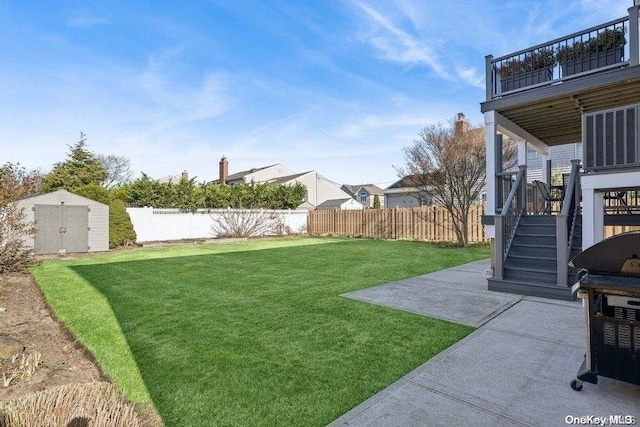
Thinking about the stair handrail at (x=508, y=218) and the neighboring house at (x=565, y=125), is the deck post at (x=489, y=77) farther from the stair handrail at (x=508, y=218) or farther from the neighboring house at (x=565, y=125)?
the stair handrail at (x=508, y=218)

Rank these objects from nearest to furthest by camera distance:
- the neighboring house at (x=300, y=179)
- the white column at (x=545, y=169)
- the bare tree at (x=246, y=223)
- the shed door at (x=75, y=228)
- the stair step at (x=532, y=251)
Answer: the stair step at (x=532, y=251) < the white column at (x=545, y=169) < the shed door at (x=75, y=228) < the bare tree at (x=246, y=223) < the neighboring house at (x=300, y=179)

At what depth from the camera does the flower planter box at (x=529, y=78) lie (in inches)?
250

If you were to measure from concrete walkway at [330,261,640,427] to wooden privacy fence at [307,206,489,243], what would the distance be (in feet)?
34.9

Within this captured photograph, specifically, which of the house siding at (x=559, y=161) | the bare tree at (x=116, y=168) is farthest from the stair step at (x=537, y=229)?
the bare tree at (x=116, y=168)

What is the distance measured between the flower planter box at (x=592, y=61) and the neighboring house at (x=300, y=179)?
26.8 meters

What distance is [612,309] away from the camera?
2.32 metres

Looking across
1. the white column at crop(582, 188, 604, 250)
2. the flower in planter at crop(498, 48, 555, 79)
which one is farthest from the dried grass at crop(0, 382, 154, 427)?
the flower in planter at crop(498, 48, 555, 79)

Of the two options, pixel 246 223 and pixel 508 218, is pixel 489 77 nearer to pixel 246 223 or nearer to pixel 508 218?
pixel 508 218

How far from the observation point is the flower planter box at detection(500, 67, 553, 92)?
20.8 feet

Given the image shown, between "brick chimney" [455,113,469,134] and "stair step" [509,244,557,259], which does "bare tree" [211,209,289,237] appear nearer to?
"brick chimney" [455,113,469,134]

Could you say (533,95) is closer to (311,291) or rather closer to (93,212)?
(311,291)

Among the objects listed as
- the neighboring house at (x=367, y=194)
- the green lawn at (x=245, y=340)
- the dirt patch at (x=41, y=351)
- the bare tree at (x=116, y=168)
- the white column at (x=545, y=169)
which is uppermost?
the bare tree at (x=116, y=168)

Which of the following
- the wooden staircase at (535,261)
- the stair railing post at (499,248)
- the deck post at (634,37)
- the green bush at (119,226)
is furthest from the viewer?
the green bush at (119,226)

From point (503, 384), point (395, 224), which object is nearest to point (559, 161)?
point (395, 224)
